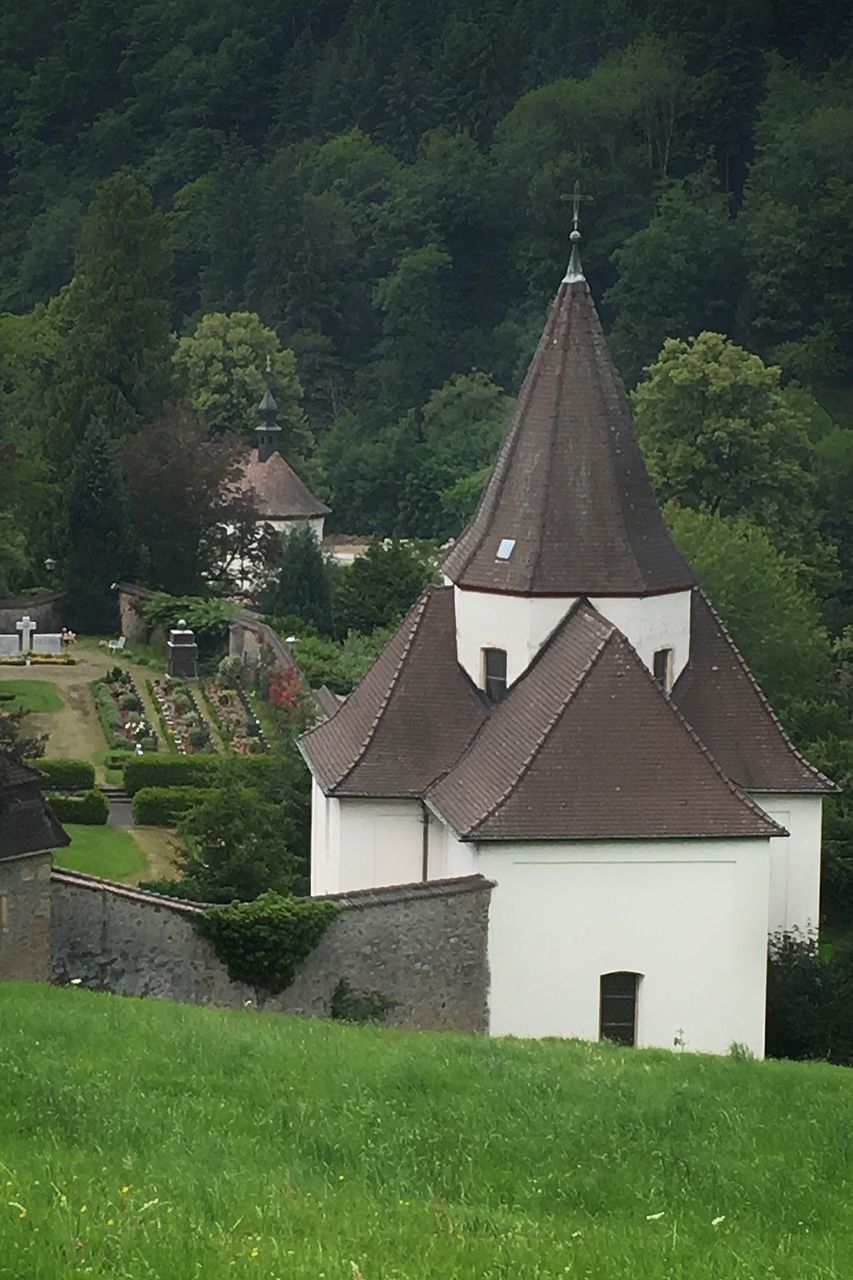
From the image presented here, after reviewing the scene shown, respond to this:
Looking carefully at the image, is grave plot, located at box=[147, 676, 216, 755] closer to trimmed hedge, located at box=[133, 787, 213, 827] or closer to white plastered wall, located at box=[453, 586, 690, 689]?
trimmed hedge, located at box=[133, 787, 213, 827]

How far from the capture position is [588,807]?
3006cm

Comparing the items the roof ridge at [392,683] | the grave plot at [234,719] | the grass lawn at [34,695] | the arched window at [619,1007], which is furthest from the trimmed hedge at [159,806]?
the arched window at [619,1007]

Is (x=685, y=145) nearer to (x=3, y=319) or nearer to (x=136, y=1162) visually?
(x=3, y=319)

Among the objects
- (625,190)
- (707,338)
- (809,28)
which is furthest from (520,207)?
(707,338)

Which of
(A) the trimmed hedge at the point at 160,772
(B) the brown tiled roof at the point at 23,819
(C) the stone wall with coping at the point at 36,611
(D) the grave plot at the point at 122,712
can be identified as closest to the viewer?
(B) the brown tiled roof at the point at 23,819

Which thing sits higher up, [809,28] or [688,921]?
[809,28]

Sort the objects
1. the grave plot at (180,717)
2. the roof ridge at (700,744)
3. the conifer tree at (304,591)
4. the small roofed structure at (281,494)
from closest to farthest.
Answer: the roof ridge at (700,744)
the grave plot at (180,717)
the conifer tree at (304,591)
the small roofed structure at (281,494)

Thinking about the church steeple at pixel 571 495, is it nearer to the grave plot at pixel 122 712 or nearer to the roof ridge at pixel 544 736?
the roof ridge at pixel 544 736

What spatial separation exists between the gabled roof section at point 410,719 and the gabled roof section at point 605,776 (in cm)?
150

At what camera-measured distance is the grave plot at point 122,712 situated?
174 ft

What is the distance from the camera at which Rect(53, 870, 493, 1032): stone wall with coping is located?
2752cm

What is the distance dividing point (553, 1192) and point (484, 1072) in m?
3.78

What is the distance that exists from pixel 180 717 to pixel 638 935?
26780mm

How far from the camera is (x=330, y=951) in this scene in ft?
94.5
